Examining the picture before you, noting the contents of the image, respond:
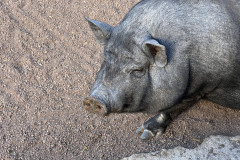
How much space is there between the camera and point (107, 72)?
3.02 meters

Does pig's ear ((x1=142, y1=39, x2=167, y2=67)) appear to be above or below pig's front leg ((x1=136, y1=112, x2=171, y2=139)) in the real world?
above

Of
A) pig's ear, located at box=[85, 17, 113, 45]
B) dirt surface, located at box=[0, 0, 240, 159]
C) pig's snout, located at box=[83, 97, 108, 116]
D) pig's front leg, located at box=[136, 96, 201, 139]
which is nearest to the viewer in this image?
pig's snout, located at box=[83, 97, 108, 116]

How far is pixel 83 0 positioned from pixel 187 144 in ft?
10.8

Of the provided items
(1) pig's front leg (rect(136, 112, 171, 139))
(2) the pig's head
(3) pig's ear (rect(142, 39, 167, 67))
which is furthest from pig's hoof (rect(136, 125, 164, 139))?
(3) pig's ear (rect(142, 39, 167, 67))

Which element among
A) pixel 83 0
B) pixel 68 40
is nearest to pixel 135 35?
pixel 68 40

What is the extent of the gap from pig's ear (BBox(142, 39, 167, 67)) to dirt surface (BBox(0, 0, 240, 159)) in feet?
3.75

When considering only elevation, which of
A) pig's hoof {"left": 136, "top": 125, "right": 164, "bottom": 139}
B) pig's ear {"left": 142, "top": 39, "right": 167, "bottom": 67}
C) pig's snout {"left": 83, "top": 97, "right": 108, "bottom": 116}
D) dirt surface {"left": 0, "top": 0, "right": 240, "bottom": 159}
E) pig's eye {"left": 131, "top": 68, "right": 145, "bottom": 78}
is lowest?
pig's hoof {"left": 136, "top": 125, "right": 164, "bottom": 139}

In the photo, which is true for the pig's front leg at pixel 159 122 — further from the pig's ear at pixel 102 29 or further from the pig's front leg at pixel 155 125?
the pig's ear at pixel 102 29

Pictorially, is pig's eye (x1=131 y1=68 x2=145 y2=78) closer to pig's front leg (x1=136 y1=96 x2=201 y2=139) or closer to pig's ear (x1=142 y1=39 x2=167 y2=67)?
pig's ear (x1=142 y1=39 x2=167 y2=67)

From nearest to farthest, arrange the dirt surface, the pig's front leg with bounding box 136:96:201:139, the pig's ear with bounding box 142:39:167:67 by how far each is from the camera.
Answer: the pig's ear with bounding box 142:39:167:67 → the dirt surface → the pig's front leg with bounding box 136:96:201:139

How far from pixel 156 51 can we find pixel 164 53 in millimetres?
98

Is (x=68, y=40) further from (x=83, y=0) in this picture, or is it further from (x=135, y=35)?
(x=135, y=35)

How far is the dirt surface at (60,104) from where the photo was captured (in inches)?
147

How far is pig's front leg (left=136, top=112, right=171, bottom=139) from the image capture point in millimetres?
3867
